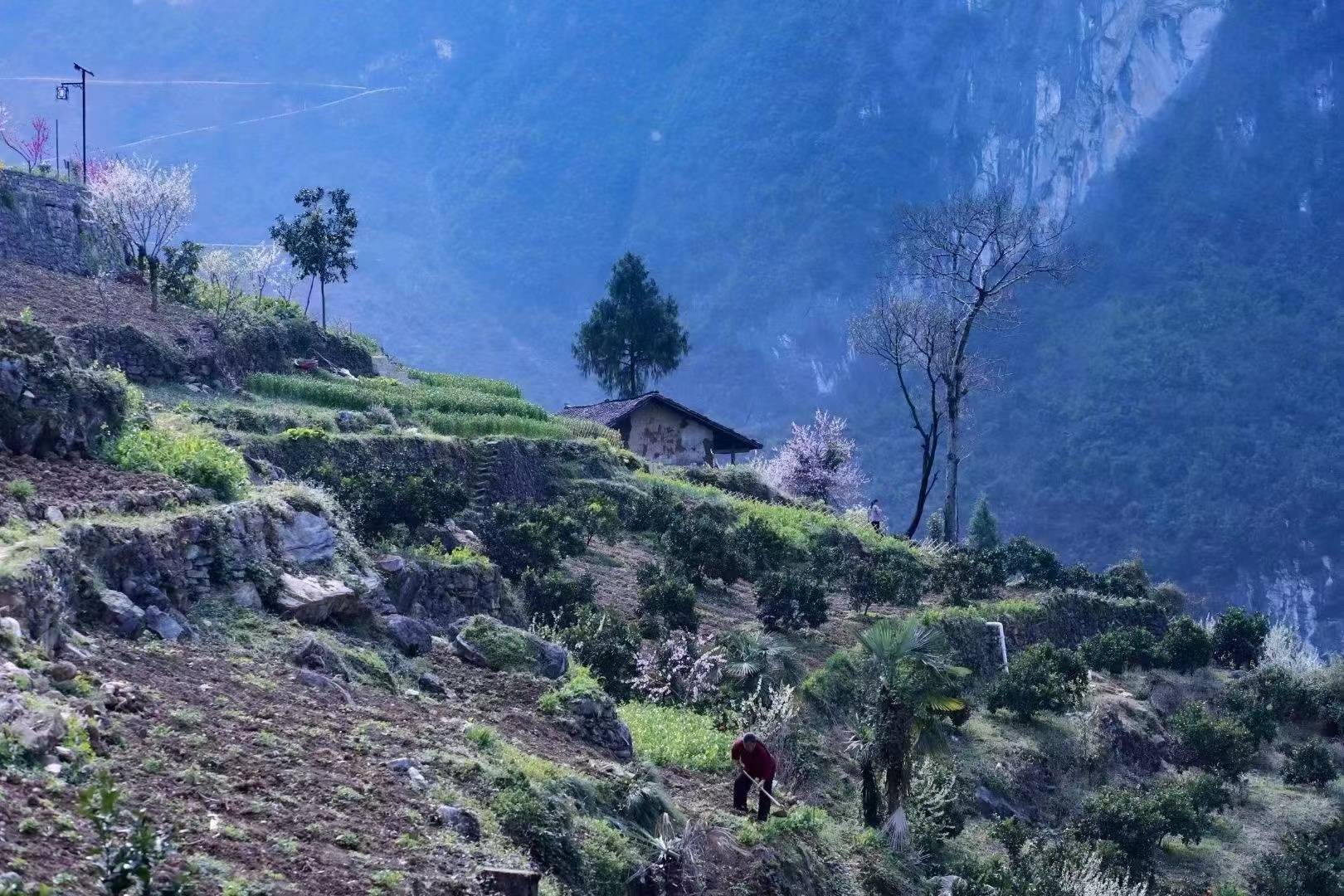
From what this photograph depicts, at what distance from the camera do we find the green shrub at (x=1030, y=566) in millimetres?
38281

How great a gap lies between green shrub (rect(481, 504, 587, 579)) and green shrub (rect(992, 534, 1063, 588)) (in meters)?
14.5

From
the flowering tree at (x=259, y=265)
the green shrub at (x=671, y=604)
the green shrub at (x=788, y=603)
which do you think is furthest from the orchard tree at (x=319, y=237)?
the green shrub at (x=671, y=604)

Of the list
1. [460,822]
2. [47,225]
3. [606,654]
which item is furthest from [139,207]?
[460,822]

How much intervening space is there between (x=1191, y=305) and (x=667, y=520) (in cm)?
8705

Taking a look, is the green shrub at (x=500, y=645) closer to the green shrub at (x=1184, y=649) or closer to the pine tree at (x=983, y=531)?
the green shrub at (x=1184, y=649)

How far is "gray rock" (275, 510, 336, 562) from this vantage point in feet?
54.5

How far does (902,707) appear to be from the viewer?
19.1 meters

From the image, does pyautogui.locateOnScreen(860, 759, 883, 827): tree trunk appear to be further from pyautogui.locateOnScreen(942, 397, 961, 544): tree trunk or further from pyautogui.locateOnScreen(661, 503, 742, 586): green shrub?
pyautogui.locateOnScreen(942, 397, 961, 544): tree trunk

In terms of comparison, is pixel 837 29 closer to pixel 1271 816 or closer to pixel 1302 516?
pixel 1302 516

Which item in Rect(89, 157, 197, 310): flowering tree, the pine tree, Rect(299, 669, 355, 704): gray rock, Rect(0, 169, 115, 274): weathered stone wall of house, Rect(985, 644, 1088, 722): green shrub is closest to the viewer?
Rect(299, 669, 355, 704): gray rock

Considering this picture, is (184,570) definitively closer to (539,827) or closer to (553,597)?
(539,827)

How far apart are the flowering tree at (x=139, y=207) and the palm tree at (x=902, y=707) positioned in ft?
74.2

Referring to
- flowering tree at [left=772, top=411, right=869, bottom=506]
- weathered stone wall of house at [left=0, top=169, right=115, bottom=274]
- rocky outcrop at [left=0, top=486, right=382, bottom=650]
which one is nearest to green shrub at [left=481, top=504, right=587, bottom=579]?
rocky outcrop at [left=0, top=486, right=382, bottom=650]

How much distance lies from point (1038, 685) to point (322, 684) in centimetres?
1720
